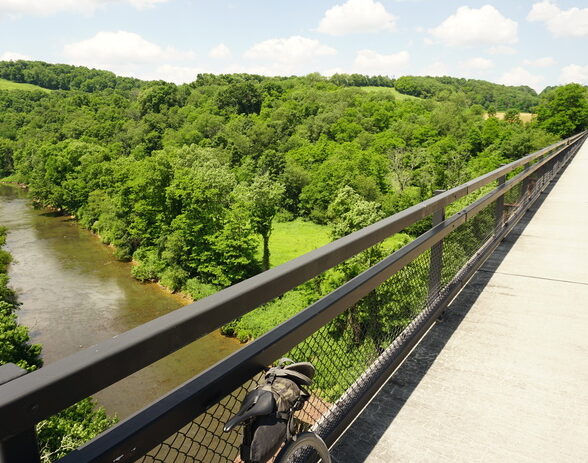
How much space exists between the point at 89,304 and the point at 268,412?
31.5m

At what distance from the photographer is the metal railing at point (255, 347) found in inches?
43.8

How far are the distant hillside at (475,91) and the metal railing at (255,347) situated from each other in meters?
119

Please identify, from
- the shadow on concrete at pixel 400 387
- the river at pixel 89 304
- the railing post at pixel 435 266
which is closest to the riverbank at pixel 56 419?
the river at pixel 89 304

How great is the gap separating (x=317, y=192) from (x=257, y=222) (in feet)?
50.5

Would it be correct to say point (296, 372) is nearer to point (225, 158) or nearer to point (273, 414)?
point (273, 414)

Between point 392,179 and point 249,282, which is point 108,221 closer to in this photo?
point 392,179

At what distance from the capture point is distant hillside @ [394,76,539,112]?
120188 millimetres

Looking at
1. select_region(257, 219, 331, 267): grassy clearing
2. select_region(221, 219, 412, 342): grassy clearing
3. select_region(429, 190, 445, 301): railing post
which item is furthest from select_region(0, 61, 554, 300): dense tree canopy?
select_region(429, 190, 445, 301): railing post

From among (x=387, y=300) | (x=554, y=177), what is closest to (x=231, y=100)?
(x=554, y=177)

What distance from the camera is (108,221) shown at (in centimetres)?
4212

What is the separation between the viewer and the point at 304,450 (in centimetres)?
207

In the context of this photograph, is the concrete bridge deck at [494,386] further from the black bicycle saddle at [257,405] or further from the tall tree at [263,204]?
the tall tree at [263,204]

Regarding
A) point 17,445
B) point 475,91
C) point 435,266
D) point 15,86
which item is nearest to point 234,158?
point 435,266

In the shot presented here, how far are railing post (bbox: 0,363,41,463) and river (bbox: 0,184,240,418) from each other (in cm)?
1922
